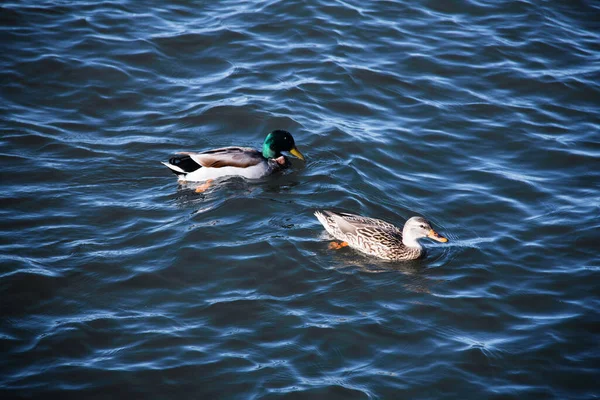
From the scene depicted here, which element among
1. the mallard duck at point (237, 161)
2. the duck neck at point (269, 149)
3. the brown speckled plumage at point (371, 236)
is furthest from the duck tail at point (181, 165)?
the brown speckled plumage at point (371, 236)

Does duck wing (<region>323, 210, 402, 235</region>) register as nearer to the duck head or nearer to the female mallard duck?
the female mallard duck

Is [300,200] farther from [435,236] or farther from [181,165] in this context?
[435,236]

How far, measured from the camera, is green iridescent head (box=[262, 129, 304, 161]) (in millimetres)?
11414

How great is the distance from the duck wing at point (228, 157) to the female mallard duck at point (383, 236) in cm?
221

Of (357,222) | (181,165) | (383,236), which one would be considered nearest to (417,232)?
(383,236)

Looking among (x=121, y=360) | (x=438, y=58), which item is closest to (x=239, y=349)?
(x=121, y=360)

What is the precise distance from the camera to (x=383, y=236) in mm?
9406

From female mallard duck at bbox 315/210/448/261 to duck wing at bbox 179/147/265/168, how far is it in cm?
221

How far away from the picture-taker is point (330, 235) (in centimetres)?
985

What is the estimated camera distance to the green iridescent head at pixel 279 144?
1141 cm

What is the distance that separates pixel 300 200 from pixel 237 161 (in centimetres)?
129

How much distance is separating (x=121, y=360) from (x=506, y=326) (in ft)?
14.6

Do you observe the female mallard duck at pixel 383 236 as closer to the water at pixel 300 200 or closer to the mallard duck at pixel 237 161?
the water at pixel 300 200

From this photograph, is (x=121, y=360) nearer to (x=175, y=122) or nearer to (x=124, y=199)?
(x=124, y=199)
